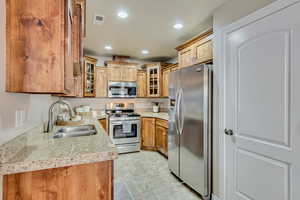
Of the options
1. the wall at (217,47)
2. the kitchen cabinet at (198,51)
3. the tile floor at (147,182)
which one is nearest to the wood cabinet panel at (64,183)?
the tile floor at (147,182)

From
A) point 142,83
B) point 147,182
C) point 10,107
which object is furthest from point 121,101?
point 10,107

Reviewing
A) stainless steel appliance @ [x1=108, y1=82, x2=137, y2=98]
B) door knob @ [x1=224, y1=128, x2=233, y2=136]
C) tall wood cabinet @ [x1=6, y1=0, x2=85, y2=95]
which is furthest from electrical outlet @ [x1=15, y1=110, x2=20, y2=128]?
stainless steel appliance @ [x1=108, y1=82, x2=137, y2=98]

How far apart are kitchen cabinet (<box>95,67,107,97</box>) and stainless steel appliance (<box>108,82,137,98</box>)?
5.9 inches

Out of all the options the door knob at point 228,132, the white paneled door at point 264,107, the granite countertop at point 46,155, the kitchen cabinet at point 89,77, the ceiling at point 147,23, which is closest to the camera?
the granite countertop at point 46,155

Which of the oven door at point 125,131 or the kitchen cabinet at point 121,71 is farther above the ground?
the kitchen cabinet at point 121,71

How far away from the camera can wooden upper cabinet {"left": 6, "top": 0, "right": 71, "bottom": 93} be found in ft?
3.06

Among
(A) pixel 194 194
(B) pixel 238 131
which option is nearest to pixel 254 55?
(B) pixel 238 131

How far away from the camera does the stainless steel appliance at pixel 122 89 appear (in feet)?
13.8

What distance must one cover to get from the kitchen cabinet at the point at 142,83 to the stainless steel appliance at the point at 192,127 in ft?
6.74

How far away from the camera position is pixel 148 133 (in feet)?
13.4

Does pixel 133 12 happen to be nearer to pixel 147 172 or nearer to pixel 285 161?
pixel 285 161

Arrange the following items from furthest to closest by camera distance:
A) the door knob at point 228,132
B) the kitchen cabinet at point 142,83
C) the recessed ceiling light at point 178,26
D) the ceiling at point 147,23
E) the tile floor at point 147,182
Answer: the kitchen cabinet at point 142,83 < the recessed ceiling light at point 178,26 < the tile floor at point 147,182 < the ceiling at point 147,23 < the door knob at point 228,132

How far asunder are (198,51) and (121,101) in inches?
113

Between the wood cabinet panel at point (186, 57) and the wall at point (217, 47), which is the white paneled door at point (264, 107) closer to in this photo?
the wall at point (217, 47)
